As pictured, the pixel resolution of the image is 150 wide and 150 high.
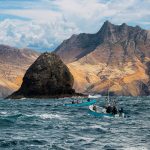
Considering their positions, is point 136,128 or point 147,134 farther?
point 136,128

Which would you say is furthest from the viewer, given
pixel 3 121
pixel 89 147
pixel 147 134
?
pixel 3 121

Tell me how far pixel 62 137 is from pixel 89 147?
903cm

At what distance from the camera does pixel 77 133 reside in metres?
60.9

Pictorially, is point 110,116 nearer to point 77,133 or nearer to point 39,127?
point 39,127

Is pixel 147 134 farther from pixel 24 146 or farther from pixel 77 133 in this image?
pixel 24 146

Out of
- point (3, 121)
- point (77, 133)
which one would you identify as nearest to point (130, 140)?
point (77, 133)

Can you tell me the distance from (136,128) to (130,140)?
15.0 m

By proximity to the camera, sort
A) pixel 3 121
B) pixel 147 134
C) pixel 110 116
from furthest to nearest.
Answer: pixel 110 116 < pixel 3 121 < pixel 147 134

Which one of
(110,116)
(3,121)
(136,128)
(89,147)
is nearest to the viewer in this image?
(89,147)

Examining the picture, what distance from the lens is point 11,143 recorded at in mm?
50688

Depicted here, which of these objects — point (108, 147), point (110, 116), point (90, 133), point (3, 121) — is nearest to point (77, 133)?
point (90, 133)

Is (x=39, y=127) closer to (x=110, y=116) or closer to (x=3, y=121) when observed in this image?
(x=3, y=121)

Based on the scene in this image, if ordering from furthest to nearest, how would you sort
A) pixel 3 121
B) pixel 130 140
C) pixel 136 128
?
pixel 3 121 → pixel 136 128 → pixel 130 140

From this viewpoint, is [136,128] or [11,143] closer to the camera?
[11,143]
